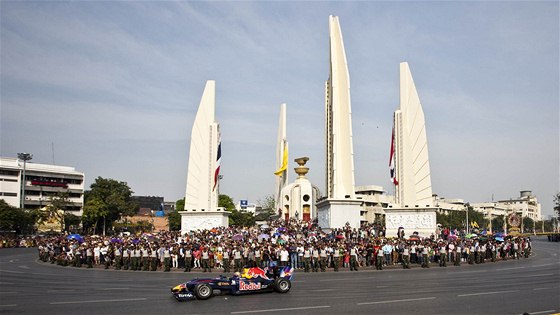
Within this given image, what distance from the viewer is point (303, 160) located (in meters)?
95.7

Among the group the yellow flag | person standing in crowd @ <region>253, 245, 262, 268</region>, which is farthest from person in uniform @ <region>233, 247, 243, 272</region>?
the yellow flag

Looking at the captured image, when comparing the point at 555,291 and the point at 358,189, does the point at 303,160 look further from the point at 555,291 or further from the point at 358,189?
the point at 555,291

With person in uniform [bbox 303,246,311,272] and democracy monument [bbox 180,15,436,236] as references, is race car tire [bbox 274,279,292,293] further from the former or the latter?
democracy monument [bbox 180,15,436,236]

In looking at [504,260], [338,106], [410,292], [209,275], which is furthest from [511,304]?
[338,106]

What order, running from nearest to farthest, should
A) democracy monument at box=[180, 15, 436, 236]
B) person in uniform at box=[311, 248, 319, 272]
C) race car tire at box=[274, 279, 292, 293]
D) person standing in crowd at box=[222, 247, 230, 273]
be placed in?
race car tire at box=[274, 279, 292, 293], person standing in crowd at box=[222, 247, 230, 273], person in uniform at box=[311, 248, 319, 272], democracy monument at box=[180, 15, 436, 236]

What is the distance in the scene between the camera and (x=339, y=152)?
53.0m

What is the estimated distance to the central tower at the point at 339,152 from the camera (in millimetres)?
49031

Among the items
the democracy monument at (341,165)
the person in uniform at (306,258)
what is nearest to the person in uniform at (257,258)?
the person in uniform at (306,258)

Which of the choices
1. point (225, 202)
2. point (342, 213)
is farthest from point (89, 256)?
point (225, 202)

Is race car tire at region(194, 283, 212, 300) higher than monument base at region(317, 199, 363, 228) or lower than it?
lower

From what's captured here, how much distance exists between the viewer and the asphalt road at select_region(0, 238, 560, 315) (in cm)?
1412

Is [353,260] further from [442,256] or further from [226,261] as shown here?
[226,261]

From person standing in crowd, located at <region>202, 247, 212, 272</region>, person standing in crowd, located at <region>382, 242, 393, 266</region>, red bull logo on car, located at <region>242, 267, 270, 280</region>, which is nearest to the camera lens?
red bull logo on car, located at <region>242, 267, 270, 280</region>

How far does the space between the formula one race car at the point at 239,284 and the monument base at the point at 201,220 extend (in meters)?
35.4
